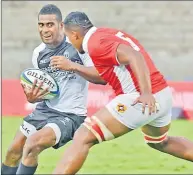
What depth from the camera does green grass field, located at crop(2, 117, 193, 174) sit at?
10.2 metres

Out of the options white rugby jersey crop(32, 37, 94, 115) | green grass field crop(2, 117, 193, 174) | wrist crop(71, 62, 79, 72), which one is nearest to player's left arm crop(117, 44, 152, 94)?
wrist crop(71, 62, 79, 72)

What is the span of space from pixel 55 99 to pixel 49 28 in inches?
30.5

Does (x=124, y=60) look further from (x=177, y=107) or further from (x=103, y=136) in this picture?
(x=177, y=107)

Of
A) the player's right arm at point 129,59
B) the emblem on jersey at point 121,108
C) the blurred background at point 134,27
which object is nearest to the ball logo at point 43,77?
the player's right arm at point 129,59

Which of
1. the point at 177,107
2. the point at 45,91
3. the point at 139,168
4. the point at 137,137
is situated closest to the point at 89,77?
the point at 45,91

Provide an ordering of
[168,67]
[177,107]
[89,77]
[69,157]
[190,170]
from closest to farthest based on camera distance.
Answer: [69,157]
[89,77]
[190,170]
[177,107]
[168,67]

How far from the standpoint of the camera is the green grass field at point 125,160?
10234 millimetres

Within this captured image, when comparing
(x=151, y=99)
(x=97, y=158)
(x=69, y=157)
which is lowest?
(x=97, y=158)

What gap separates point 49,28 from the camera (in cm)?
835

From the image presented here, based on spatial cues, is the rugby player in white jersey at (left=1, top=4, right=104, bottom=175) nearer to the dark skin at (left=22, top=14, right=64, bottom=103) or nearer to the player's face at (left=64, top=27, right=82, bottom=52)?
the dark skin at (left=22, top=14, right=64, bottom=103)

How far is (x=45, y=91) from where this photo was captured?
835 cm

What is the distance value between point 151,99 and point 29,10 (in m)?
15.8

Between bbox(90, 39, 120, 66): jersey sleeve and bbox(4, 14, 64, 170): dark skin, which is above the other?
bbox(90, 39, 120, 66): jersey sleeve

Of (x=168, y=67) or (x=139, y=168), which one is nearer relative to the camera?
(x=139, y=168)
